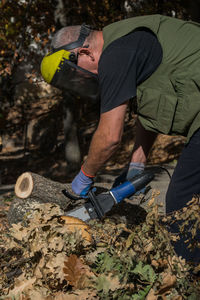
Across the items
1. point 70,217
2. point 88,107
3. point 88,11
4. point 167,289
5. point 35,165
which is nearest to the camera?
point 167,289

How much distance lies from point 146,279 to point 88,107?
46.4 feet

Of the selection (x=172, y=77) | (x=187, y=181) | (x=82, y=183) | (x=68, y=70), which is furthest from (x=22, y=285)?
(x=172, y=77)

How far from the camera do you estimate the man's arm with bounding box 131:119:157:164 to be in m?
3.34

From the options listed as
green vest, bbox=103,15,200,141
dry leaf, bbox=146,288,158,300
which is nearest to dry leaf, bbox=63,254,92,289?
dry leaf, bbox=146,288,158,300

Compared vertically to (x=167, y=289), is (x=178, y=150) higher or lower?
lower

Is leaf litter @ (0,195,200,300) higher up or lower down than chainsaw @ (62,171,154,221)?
higher up

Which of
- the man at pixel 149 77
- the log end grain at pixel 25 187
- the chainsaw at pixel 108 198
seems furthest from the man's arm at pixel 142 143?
the log end grain at pixel 25 187

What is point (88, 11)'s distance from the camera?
30.2 ft

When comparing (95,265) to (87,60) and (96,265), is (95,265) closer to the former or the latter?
(96,265)

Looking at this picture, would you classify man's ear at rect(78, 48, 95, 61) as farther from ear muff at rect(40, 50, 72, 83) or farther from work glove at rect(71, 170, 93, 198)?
work glove at rect(71, 170, 93, 198)

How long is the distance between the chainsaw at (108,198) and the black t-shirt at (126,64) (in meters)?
0.83

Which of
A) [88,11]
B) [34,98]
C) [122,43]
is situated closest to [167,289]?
[122,43]

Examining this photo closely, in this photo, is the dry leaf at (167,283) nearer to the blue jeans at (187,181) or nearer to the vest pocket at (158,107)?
the blue jeans at (187,181)

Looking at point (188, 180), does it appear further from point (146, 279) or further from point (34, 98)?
point (34, 98)
